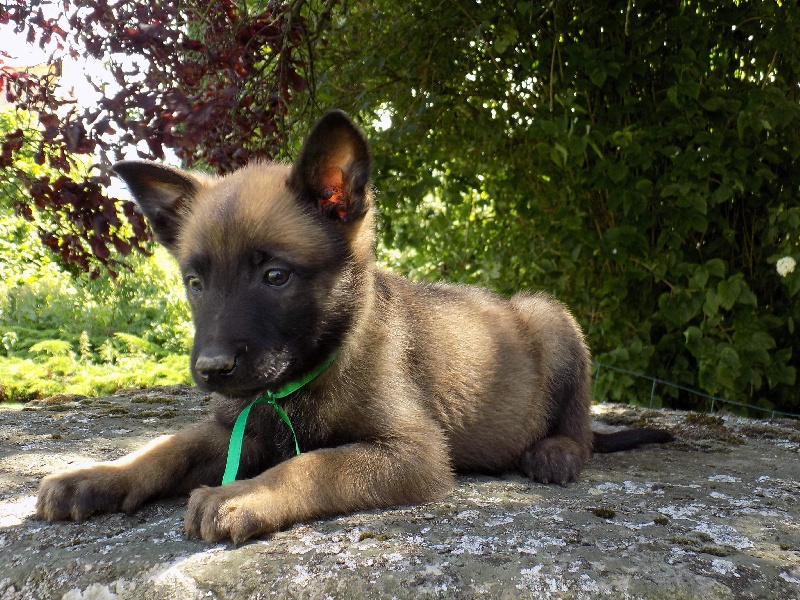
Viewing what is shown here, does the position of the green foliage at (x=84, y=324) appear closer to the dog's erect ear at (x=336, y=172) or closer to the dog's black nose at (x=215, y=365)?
the dog's erect ear at (x=336, y=172)

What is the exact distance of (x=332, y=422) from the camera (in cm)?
279

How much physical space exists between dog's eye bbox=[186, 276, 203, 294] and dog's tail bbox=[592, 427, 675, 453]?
220 centimetres

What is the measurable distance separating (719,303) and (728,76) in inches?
68.9

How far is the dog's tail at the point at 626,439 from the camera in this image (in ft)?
12.9

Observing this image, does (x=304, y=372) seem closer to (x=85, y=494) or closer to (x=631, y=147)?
(x=85, y=494)

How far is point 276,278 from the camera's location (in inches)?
105

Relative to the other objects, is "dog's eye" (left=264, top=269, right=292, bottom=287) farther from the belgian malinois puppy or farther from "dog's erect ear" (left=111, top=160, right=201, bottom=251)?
"dog's erect ear" (left=111, top=160, right=201, bottom=251)

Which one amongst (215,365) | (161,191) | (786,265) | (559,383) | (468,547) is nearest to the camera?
(468,547)

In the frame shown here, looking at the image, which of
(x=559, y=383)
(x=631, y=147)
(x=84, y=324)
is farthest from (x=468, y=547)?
(x=84, y=324)

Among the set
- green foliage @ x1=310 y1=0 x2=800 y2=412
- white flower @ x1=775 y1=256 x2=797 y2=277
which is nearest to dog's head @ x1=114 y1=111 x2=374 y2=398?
green foliage @ x1=310 y1=0 x2=800 y2=412

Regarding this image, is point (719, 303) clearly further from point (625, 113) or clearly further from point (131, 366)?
point (131, 366)

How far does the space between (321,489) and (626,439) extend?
2.07 meters

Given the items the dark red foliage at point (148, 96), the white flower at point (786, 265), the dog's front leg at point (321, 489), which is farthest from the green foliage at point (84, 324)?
the white flower at point (786, 265)

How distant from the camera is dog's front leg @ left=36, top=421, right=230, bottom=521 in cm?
242
